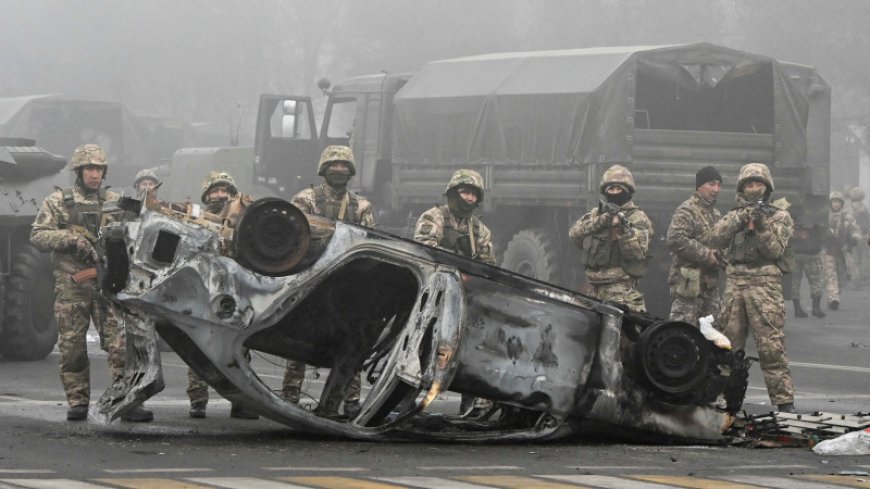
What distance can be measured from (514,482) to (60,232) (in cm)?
457

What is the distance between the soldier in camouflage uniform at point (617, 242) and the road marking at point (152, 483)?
18.9ft

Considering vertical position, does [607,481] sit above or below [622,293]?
below

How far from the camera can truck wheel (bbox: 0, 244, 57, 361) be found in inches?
651

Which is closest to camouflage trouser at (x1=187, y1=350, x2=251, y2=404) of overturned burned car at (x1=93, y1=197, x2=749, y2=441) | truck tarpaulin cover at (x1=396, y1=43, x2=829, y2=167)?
overturned burned car at (x1=93, y1=197, x2=749, y2=441)

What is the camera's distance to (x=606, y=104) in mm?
21266

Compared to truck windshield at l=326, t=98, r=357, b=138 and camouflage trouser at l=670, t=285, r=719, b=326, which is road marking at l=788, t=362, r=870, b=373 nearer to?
camouflage trouser at l=670, t=285, r=719, b=326

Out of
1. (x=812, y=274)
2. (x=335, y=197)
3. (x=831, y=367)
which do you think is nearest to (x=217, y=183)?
(x=335, y=197)

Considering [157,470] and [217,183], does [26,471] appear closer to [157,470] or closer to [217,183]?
[157,470]

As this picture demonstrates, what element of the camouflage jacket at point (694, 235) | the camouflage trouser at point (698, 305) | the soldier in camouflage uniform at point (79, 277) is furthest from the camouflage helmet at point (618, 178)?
the soldier in camouflage uniform at point (79, 277)

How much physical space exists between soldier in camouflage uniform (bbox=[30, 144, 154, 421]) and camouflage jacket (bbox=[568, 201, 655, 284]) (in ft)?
11.5

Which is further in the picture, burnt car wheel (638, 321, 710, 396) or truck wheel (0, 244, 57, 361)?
truck wheel (0, 244, 57, 361)

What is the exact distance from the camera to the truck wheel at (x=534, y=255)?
21797mm

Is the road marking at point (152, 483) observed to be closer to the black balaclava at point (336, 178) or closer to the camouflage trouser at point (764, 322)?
the black balaclava at point (336, 178)

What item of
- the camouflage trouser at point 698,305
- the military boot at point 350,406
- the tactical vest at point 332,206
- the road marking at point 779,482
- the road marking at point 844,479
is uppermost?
the tactical vest at point 332,206
